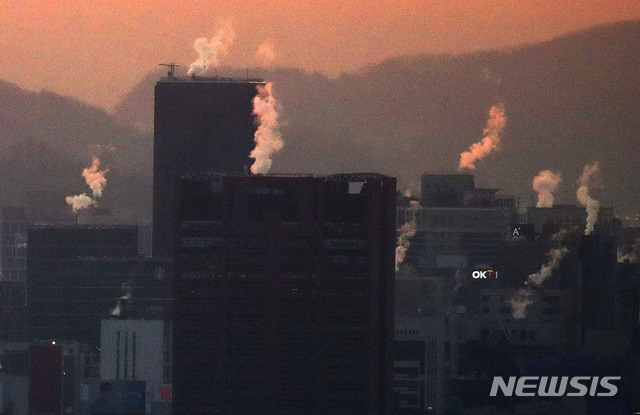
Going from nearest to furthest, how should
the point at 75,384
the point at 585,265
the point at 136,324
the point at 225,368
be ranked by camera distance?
the point at 225,368
the point at 75,384
the point at 136,324
the point at 585,265

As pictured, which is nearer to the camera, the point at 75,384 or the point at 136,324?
the point at 75,384

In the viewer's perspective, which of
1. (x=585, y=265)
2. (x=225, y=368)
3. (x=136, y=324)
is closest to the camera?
(x=225, y=368)

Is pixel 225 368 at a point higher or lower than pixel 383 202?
lower

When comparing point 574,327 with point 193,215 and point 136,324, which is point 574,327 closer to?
point 136,324

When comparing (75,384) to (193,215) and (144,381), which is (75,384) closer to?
(144,381)

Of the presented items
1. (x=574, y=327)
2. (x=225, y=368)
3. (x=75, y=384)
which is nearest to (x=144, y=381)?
(x=75, y=384)

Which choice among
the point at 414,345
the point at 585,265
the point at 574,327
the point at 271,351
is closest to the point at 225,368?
the point at 271,351
